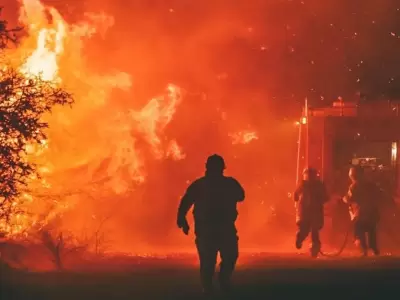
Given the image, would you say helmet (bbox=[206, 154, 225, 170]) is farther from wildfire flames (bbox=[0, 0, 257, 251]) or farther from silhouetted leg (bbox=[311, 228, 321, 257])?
silhouetted leg (bbox=[311, 228, 321, 257])

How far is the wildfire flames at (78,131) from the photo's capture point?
16.7m

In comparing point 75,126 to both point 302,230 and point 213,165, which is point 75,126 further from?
point 213,165

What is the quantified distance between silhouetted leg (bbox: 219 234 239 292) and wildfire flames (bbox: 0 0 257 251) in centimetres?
510

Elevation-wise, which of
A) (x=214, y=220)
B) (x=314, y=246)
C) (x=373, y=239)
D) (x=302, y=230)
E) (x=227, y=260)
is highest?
(x=302, y=230)

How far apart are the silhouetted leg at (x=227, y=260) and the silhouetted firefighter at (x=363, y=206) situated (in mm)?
6658

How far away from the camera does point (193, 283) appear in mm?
11508

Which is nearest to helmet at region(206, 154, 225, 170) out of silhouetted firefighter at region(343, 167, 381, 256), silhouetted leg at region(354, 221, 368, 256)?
silhouetted firefighter at region(343, 167, 381, 256)

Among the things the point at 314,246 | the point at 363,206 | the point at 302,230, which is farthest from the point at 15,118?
the point at 363,206

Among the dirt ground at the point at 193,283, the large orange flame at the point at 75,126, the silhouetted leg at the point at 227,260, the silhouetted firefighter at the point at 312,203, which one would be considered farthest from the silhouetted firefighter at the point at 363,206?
the silhouetted leg at the point at 227,260

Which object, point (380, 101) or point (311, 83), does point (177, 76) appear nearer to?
point (311, 83)

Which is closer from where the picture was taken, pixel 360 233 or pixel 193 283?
pixel 193 283

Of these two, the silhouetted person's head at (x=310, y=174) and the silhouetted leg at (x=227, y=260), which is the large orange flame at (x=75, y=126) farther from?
the silhouetted leg at (x=227, y=260)

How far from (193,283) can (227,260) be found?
115 cm

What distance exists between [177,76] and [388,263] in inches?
552
